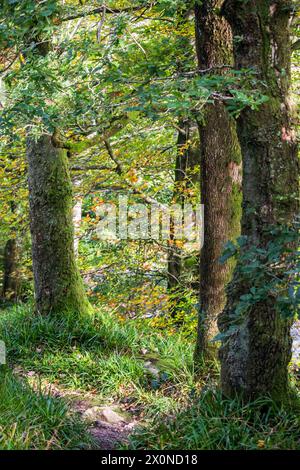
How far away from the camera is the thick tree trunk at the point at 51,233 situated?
604cm

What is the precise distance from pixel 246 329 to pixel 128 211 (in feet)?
16.5

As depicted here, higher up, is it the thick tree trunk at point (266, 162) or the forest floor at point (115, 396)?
the thick tree trunk at point (266, 162)

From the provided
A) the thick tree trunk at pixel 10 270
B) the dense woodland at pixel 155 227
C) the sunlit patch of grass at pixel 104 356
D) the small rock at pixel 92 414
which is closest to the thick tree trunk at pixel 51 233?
the dense woodland at pixel 155 227

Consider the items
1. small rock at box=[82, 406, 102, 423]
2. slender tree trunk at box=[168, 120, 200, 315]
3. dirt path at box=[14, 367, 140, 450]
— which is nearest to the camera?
dirt path at box=[14, 367, 140, 450]

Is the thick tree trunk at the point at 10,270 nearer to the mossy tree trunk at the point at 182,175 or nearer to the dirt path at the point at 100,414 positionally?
the mossy tree trunk at the point at 182,175

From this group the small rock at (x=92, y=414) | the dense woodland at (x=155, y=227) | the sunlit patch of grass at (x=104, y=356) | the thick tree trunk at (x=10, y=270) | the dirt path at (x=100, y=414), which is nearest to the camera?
the dense woodland at (x=155, y=227)

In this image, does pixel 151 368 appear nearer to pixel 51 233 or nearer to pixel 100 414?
pixel 100 414

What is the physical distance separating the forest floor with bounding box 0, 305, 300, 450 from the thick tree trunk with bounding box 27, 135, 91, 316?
264 millimetres

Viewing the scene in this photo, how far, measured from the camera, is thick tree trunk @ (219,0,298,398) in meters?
3.32

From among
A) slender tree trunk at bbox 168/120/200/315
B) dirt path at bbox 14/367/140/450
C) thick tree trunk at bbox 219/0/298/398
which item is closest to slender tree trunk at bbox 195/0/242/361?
dirt path at bbox 14/367/140/450

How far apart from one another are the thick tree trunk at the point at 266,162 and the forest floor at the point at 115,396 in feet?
0.93

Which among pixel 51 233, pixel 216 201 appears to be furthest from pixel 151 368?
pixel 51 233

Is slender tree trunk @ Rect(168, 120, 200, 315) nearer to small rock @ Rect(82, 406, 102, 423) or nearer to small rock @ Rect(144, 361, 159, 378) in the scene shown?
small rock @ Rect(144, 361, 159, 378)

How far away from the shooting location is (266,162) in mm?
3375
